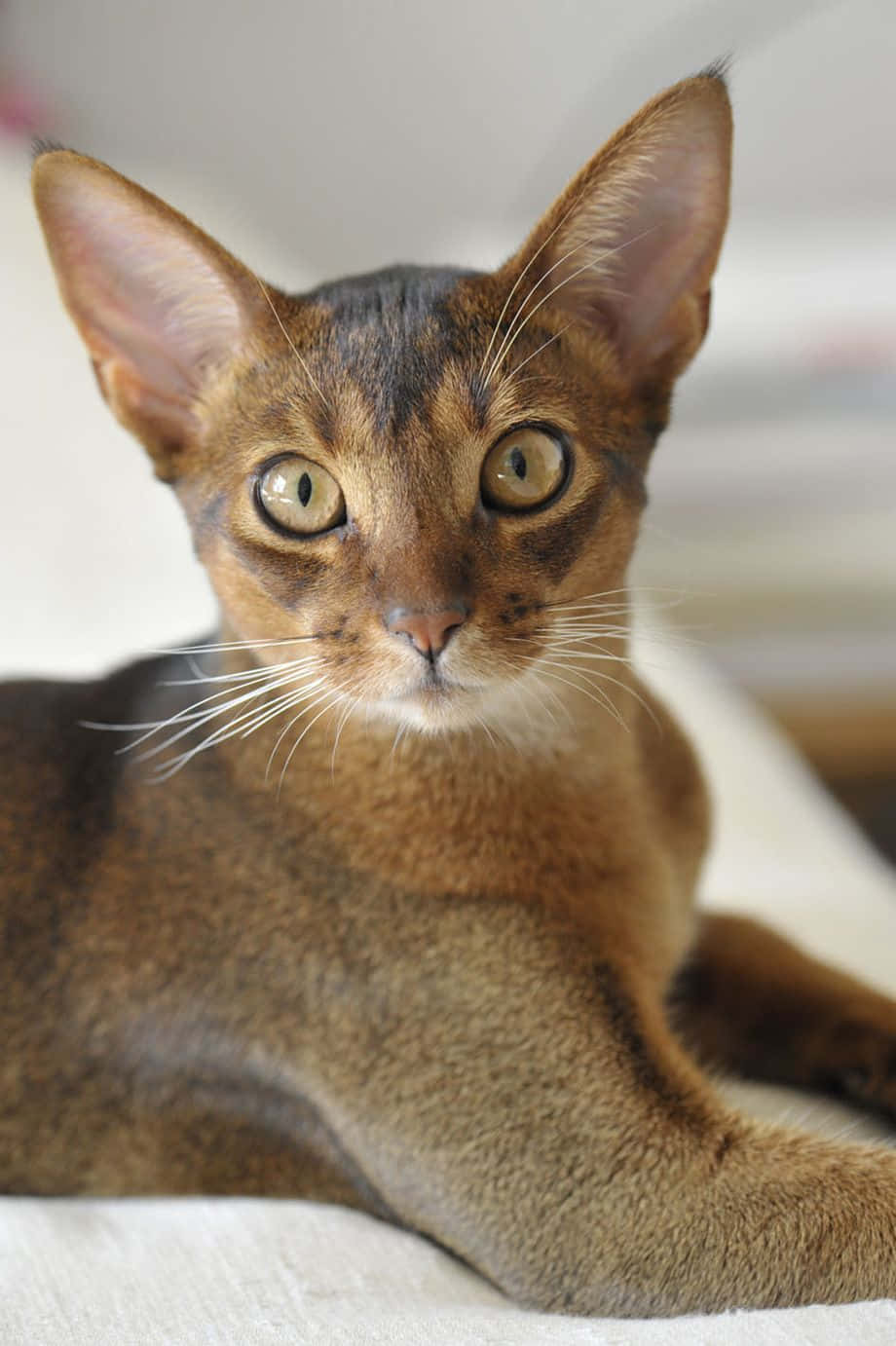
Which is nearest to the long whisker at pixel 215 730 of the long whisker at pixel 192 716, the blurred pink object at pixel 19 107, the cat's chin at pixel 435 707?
the long whisker at pixel 192 716

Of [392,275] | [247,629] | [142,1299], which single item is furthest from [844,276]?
[142,1299]

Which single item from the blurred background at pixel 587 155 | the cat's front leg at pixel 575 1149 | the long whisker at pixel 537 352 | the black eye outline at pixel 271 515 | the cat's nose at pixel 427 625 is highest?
the blurred background at pixel 587 155

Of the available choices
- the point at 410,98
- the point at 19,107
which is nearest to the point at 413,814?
the point at 19,107

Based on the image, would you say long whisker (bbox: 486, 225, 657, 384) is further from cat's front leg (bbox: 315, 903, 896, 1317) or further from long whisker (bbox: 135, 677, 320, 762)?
cat's front leg (bbox: 315, 903, 896, 1317)

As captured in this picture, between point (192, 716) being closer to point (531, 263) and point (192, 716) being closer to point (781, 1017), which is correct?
point (531, 263)

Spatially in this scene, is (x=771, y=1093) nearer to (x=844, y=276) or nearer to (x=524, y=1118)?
(x=524, y=1118)

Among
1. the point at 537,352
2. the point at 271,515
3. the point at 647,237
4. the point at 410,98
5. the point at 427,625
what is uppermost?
the point at 410,98

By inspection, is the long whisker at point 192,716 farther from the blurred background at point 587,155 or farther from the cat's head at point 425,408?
the blurred background at point 587,155
